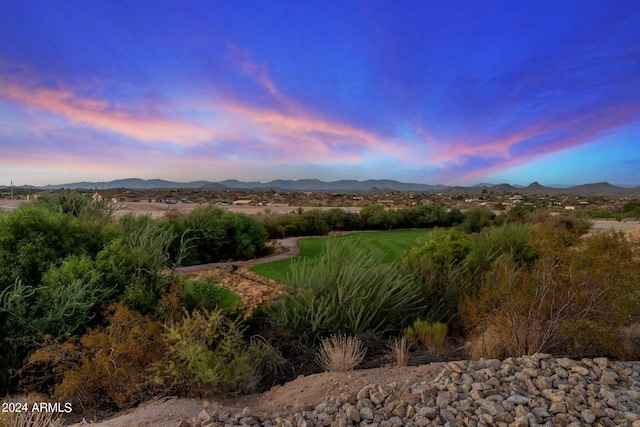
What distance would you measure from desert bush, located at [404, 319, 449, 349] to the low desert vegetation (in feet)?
0.05

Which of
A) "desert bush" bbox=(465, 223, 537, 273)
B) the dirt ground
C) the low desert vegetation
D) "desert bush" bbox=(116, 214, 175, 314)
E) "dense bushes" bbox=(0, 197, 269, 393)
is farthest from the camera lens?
"desert bush" bbox=(465, 223, 537, 273)

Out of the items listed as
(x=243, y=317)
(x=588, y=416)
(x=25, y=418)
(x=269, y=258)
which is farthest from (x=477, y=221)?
(x=25, y=418)

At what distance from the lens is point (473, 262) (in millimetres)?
8281

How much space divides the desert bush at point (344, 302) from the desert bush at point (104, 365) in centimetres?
175

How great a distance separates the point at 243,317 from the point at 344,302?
1.41m

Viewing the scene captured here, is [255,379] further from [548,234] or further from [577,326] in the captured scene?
[548,234]

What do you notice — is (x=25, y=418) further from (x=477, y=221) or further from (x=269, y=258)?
(x=477, y=221)

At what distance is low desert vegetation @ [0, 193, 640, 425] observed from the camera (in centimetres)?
420

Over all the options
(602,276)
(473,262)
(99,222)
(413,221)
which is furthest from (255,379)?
(413,221)

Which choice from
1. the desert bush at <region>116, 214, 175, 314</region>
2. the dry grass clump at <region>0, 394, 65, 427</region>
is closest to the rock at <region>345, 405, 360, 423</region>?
the dry grass clump at <region>0, 394, 65, 427</region>

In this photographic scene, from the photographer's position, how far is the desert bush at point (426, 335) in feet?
16.8

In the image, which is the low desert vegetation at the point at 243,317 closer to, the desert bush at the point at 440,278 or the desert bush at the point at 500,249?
the desert bush at the point at 440,278

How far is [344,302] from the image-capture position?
569 cm

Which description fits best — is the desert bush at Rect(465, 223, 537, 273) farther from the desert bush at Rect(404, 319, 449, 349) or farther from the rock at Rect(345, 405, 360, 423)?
the rock at Rect(345, 405, 360, 423)
